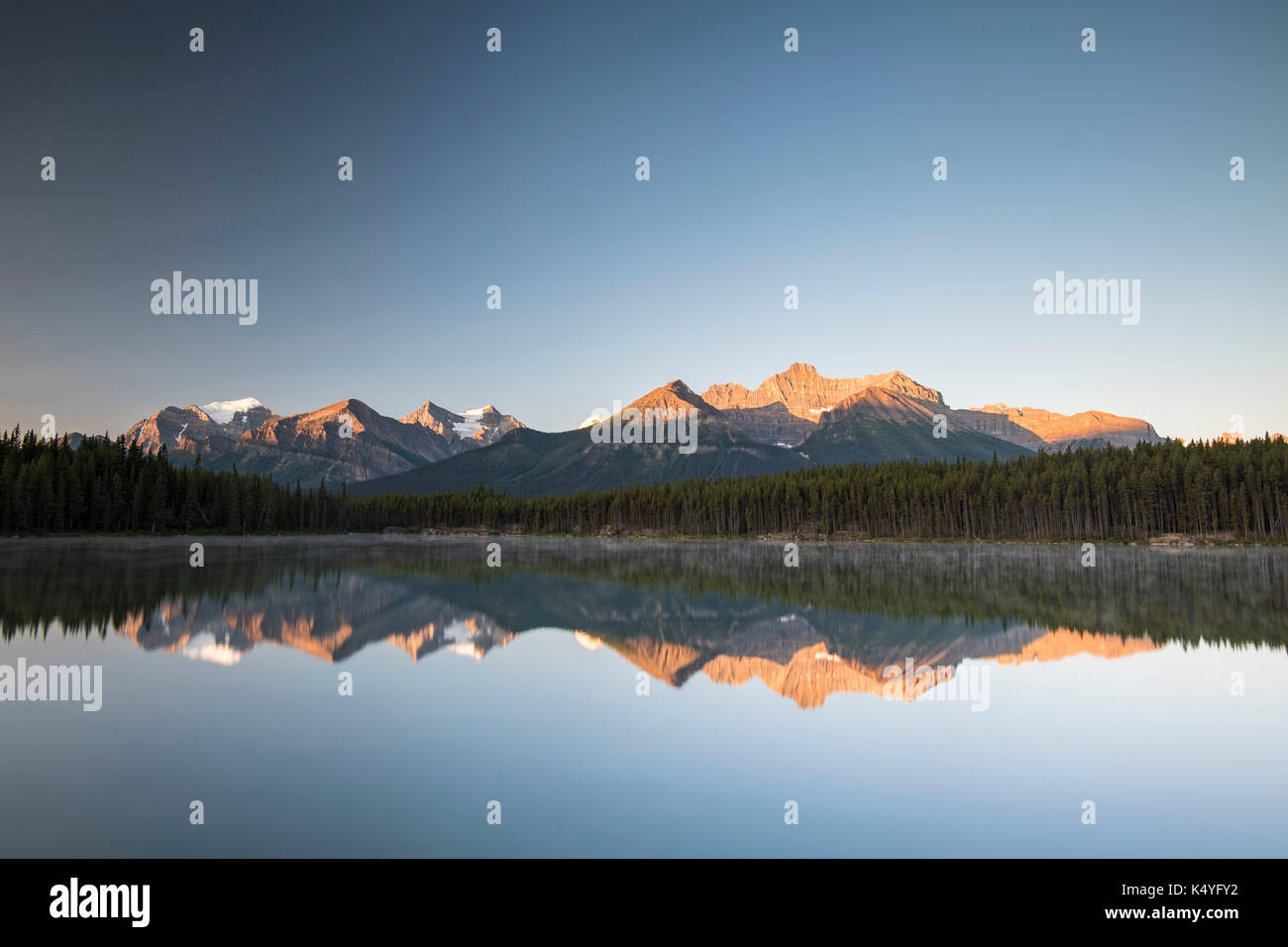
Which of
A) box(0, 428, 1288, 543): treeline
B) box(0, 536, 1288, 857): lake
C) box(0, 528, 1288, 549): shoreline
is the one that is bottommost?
box(0, 536, 1288, 857): lake

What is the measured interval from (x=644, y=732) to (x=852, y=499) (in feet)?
423

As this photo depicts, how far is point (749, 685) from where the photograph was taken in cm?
1698

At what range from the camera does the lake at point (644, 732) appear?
8.79m

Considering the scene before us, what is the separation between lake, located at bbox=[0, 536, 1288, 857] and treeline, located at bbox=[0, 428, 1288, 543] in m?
86.7

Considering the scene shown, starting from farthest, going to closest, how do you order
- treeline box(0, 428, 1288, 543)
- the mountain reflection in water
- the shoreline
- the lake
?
treeline box(0, 428, 1288, 543), the shoreline, the mountain reflection in water, the lake

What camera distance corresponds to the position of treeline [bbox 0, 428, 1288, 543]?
318ft

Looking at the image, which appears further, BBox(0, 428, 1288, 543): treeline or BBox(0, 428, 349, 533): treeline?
BBox(0, 428, 1288, 543): treeline

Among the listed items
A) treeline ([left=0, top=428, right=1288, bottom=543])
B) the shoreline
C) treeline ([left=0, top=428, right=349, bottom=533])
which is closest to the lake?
the shoreline

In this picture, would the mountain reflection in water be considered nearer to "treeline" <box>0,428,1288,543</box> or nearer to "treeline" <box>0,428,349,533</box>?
"treeline" <box>0,428,349,533</box>

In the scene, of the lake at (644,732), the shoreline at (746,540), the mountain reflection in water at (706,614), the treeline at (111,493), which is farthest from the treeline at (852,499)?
the lake at (644,732)
